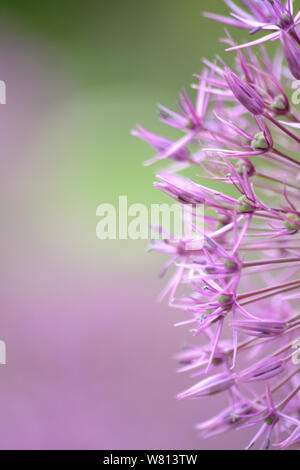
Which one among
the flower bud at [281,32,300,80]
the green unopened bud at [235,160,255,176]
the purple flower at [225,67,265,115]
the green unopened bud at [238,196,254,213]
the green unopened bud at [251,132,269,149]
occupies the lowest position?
the green unopened bud at [238,196,254,213]

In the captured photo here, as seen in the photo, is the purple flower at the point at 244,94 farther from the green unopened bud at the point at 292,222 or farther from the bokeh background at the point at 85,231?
the bokeh background at the point at 85,231

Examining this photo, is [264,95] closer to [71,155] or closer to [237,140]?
[237,140]

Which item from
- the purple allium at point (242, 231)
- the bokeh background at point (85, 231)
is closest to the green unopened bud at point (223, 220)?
the purple allium at point (242, 231)

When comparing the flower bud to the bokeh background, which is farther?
the bokeh background

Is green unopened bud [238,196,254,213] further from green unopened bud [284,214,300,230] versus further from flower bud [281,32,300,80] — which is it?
flower bud [281,32,300,80]

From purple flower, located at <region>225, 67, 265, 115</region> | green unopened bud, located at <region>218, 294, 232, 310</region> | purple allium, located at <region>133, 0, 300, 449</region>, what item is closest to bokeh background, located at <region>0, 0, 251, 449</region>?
purple allium, located at <region>133, 0, 300, 449</region>

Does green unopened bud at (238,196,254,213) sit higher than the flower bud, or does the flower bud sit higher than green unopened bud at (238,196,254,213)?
the flower bud
